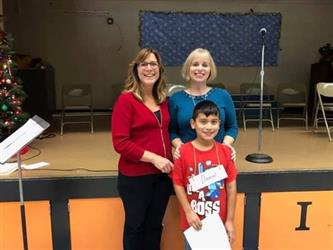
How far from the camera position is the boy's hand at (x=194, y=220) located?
1886 mm

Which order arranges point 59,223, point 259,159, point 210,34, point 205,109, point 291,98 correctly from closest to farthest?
point 205,109
point 59,223
point 259,159
point 291,98
point 210,34

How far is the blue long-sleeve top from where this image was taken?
207cm

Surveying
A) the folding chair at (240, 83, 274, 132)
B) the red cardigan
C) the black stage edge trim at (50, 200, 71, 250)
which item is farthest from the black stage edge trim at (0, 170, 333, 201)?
the folding chair at (240, 83, 274, 132)

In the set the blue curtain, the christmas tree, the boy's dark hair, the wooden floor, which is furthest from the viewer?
the blue curtain

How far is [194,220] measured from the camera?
188 cm

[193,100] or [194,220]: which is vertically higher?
[193,100]

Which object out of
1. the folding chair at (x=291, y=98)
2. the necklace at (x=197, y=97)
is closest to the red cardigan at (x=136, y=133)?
the necklace at (x=197, y=97)

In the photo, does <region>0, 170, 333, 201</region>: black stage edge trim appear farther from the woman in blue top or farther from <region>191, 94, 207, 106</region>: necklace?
<region>191, 94, 207, 106</region>: necklace

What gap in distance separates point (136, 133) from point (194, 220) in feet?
1.81

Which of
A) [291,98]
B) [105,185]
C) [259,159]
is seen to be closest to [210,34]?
[291,98]

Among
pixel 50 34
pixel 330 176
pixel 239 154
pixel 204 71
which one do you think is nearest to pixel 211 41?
pixel 50 34

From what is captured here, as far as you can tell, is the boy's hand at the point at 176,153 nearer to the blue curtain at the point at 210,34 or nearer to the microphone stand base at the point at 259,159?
the microphone stand base at the point at 259,159

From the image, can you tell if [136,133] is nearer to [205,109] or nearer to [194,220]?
[205,109]

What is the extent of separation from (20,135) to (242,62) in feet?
17.9
